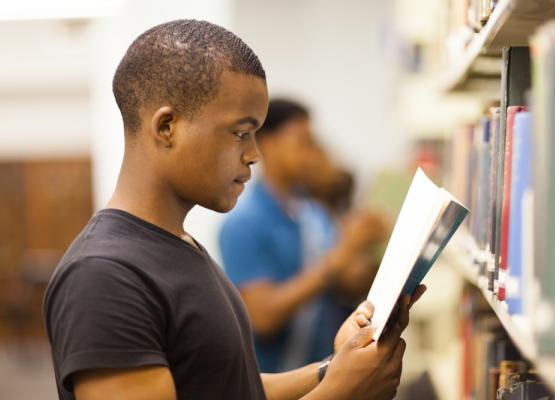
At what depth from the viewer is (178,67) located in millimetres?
1238

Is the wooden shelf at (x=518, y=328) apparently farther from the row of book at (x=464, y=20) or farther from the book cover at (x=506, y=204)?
the row of book at (x=464, y=20)

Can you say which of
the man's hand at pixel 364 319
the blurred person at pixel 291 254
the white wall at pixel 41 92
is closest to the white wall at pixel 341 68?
the white wall at pixel 41 92

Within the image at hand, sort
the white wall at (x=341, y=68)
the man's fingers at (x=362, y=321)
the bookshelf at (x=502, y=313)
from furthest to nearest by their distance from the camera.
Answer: the white wall at (x=341, y=68) < the man's fingers at (x=362, y=321) < the bookshelf at (x=502, y=313)

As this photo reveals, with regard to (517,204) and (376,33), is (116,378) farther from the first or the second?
(376,33)

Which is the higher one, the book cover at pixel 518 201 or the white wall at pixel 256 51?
the white wall at pixel 256 51

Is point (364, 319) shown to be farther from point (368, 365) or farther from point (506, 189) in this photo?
point (506, 189)

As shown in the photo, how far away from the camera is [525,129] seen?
41.7 inches

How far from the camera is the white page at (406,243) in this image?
1.19m

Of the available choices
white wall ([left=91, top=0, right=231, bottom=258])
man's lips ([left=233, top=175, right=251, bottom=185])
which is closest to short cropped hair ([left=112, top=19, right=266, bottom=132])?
man's lips ([left=233, top=175, right=251, bottom=185])

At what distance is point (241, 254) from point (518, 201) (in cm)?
160

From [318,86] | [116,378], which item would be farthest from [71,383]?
[318,86]

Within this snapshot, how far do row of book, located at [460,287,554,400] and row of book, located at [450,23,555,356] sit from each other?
0.63ft

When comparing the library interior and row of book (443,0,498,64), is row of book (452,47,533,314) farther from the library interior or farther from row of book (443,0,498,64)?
row of book (443,0,498,64)

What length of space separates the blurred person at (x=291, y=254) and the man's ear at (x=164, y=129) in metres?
1.40
